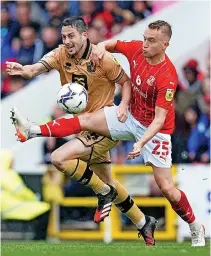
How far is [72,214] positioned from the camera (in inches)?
628

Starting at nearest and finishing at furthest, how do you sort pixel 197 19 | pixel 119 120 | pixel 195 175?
pixel 119 120
pixel 195 175
pixel 197 19

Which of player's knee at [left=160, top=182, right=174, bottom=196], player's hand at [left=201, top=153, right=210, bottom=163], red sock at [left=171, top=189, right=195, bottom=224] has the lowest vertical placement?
red sock at [left=171, top=189, right=195, bottom=224]

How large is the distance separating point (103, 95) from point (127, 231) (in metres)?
4.51

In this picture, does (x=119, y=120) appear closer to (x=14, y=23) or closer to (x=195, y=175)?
(x=195, y=175)

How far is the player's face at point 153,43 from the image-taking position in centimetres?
1129

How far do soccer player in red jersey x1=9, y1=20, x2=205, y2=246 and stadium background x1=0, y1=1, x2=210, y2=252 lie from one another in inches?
150

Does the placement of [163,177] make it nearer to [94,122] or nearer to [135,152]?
[135,152]

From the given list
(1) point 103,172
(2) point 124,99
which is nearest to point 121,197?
(1) point 103,172

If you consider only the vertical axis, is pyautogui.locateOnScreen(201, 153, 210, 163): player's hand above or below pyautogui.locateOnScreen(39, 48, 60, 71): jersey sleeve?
below

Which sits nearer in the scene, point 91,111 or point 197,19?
point 91,111

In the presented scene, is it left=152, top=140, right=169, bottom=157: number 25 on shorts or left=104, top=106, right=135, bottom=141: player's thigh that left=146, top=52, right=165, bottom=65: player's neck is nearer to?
left=104, top=106, right=135, bottom=141: player's thigh

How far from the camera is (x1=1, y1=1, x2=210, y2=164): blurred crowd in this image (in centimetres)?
1562

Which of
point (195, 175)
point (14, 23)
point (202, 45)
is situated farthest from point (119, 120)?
point (14, 23)

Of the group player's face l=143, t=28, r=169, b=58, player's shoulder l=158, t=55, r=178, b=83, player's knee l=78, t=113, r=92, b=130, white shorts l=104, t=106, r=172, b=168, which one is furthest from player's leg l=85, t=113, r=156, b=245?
player's face l=143, t=28, r=169, b=58
